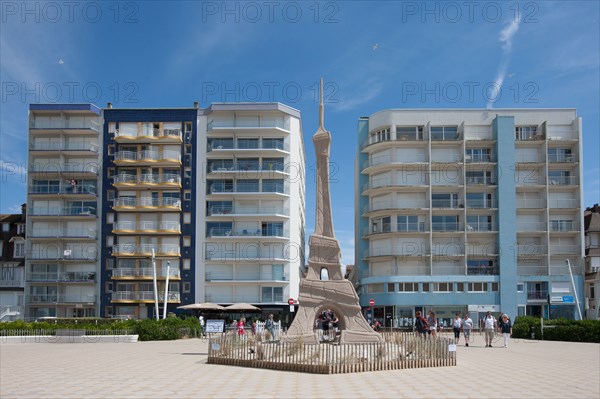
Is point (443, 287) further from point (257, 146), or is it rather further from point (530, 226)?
point (257, 146)

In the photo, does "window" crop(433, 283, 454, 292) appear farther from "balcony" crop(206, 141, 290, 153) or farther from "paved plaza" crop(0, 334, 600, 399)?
"paved plaza" crop(0, 334, 600, 399)

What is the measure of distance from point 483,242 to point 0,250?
54268 millimetres

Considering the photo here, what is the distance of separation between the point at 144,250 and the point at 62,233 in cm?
946

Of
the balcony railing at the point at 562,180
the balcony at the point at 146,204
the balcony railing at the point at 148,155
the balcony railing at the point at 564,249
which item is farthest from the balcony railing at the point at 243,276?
the balcony railing at the point at 562,180

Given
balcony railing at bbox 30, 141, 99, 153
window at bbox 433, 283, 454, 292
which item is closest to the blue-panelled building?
balcony railing at bbox 30, 141, 99, 153

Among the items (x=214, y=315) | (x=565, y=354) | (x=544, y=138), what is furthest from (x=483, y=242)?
(x=565, y=354)

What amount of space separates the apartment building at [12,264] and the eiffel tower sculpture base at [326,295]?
44.9 meters

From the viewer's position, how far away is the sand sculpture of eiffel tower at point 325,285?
33.0 metres

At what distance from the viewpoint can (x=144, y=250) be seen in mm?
69875

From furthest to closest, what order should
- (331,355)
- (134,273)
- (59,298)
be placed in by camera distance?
(59,298)
(134,273)
(331,355)

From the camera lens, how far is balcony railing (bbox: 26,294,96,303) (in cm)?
6944

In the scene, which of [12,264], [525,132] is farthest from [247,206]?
[525,132]

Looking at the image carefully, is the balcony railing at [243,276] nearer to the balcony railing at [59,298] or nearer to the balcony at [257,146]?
the balcony railing at [59,298]

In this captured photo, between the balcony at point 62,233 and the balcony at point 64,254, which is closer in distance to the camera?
the balcony at point 64,254
